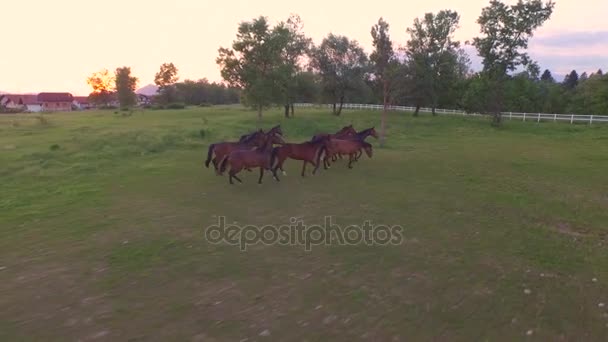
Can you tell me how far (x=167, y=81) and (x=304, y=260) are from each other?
9418 cm

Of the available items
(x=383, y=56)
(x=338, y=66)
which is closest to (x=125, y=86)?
(x=338, y=66)

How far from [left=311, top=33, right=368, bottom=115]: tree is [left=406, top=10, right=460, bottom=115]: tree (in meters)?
5.91

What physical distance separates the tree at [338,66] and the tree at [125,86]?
51.4 m

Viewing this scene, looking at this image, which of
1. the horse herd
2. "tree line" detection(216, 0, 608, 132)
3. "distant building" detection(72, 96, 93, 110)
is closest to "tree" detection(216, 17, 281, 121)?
"tree line" detection(216, 0, 608, 132)

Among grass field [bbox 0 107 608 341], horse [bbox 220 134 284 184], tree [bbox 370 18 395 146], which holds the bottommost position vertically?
grass field [bbox 0 107 608 341]

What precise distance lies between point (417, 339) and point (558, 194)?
8.51 meters

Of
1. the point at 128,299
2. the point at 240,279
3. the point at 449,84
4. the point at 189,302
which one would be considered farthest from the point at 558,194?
the point at 449,84

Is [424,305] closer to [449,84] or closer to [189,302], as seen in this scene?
[189,302]

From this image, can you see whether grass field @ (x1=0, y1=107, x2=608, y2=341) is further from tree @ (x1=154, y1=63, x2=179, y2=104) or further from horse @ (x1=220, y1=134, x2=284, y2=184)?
tree @ (x1=154, y1=63, x2=179, y2=104)

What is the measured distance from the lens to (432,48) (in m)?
41.7

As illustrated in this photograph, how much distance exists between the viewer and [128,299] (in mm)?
4844

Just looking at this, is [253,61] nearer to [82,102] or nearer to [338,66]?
[338,66]

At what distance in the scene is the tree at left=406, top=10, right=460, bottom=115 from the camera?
134 feet

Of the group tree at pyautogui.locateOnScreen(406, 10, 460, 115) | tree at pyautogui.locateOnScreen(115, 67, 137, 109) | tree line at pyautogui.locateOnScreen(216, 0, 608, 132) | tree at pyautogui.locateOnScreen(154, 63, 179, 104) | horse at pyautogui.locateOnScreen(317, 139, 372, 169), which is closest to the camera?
horse at pyautogui.locateOnScreen(317, 139, 372, 169)
